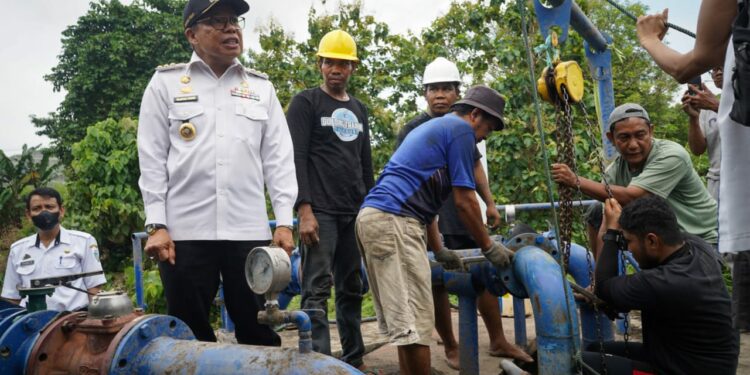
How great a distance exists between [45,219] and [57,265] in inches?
12.4

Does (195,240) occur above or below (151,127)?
below

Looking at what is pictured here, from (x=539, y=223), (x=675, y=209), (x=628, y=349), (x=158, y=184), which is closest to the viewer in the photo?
(x=158, y=184)

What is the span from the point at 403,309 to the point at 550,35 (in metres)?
1.46

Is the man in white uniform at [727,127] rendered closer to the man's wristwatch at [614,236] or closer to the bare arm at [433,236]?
the man's wristwatch at [614,236]

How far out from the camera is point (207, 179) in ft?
9.12

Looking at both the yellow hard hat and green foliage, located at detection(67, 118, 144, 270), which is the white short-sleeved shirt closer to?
the yellow hard hat

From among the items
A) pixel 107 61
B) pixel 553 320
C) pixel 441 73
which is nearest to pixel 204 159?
pixel 553 320

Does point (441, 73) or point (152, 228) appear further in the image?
point (441, 73)

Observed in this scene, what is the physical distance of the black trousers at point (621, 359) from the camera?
120 inches

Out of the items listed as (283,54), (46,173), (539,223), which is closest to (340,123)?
(539,223)

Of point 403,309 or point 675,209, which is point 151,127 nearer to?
point 403,309

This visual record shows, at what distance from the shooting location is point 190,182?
2.77 metres

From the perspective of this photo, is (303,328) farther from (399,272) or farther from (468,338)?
(468,338)

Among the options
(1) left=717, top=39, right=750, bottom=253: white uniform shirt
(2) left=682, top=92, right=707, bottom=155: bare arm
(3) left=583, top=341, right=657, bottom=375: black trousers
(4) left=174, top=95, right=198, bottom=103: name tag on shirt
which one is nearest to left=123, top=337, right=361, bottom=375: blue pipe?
(1) left=717, top=39, right=750, bottom=253: white uniform shirt
